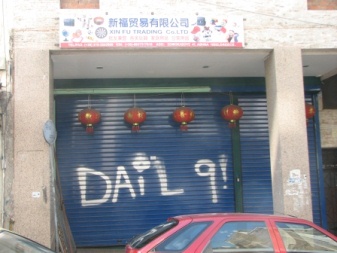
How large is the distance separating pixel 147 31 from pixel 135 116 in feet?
9.19

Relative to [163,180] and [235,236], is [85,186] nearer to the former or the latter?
[163,180]

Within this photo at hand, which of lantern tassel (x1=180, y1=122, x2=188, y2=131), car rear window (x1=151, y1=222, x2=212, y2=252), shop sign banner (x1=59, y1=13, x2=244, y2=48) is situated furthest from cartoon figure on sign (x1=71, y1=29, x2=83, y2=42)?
car rear window (x1=151, y1=222, x2=212, y2=252)

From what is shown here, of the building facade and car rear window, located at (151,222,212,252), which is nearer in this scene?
car rear window, located at (151,222,212,252)

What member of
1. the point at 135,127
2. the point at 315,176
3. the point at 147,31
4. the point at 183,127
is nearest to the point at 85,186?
the point at 135,127

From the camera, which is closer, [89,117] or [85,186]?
[89,117]

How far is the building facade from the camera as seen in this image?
8.26 metres

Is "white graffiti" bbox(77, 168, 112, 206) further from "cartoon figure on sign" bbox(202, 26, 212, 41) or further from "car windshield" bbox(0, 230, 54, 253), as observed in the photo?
"car windshield" bbox(0, 230, 54, 253)

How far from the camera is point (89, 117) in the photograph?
10.7 metres

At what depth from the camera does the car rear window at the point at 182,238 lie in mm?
5238

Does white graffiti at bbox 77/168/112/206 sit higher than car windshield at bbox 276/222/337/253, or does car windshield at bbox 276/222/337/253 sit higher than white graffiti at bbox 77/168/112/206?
white graffiti at bbox 77/168/112/206

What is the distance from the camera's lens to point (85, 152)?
1123 cm

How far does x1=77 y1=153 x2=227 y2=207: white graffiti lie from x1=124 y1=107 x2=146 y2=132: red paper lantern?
102cm

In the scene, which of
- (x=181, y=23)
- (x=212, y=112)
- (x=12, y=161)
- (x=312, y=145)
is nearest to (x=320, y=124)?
(x=312, y=145)

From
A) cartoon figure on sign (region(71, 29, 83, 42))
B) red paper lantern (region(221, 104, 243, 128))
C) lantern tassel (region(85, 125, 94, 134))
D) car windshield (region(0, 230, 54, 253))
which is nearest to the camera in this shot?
car windshield (region(0, 230, 54, 253))
